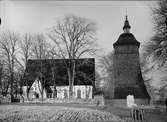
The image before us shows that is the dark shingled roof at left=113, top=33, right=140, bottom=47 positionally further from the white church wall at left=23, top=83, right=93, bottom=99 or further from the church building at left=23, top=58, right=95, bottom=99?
the white church wall at left=23, top=83, right=93, bottom=99

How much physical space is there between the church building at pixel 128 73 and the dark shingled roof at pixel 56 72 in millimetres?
6999

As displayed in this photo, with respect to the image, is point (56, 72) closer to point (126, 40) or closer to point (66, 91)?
point (66, 91)

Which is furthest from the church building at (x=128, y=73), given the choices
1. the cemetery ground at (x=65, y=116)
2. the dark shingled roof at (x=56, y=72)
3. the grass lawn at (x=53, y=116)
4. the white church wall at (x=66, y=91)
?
the grass lawn at (x=53, y=116)

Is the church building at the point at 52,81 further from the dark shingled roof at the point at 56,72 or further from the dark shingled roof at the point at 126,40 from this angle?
the dark shingled roof at the point at 126,40

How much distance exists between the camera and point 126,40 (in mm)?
37875

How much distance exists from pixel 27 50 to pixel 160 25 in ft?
96.7

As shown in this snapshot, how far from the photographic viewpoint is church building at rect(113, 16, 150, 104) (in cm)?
3416

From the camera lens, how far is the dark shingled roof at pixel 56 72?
4273cm

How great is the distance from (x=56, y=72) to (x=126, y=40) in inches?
748

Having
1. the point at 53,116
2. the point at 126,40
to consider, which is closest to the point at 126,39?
the point at 126,40

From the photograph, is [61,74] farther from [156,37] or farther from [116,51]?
[156,37]

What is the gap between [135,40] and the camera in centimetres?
3788

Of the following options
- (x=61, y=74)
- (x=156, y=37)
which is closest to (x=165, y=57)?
(x=156, y=37)

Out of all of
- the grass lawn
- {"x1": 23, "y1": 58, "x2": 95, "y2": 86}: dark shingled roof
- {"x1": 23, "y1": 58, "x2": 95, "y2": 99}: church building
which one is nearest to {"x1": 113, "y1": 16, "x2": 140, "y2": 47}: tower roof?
{"x1": 23, "y1": 58, "x2": 95, "y2": 86}: dark shingled roof
